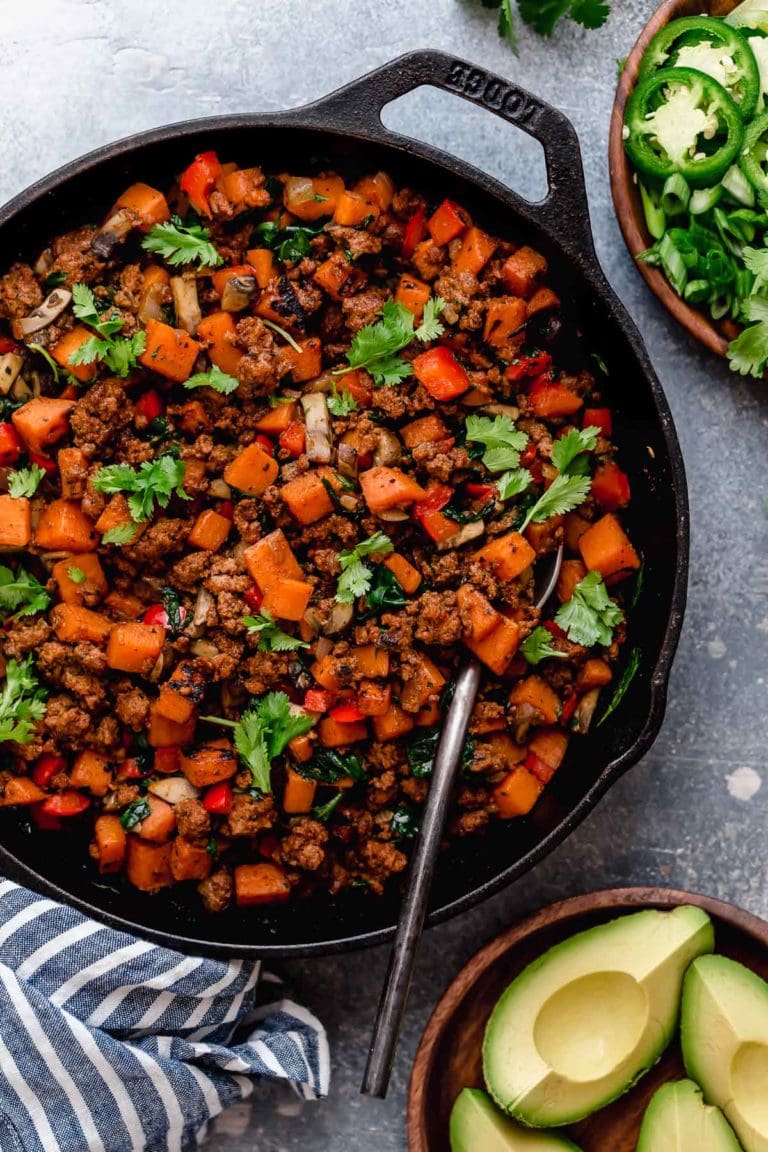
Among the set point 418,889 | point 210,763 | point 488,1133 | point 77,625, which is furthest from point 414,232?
point 488,1133

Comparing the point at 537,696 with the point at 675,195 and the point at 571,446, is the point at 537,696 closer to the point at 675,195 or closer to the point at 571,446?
the point at 571,446

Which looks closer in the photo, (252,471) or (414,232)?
(252,471)

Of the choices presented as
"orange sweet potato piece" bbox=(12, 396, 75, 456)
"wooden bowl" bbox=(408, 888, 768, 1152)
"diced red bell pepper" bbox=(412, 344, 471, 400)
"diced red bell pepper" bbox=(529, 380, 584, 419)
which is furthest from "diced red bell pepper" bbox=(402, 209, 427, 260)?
"wooden bowl" bbox=(408, 888, 768, 1152)

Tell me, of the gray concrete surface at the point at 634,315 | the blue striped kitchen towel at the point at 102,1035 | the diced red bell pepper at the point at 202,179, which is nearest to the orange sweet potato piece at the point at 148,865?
the blue striped kitchen towel at the point at 102,1035

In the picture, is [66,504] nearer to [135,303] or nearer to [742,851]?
[135,303]

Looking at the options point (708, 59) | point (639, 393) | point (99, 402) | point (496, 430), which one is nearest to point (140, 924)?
point (99, 402)

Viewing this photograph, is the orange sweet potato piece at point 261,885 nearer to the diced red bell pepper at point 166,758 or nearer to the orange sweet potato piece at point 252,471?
the diced red bell pepper at point 166,758

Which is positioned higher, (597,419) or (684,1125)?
(597,419)
